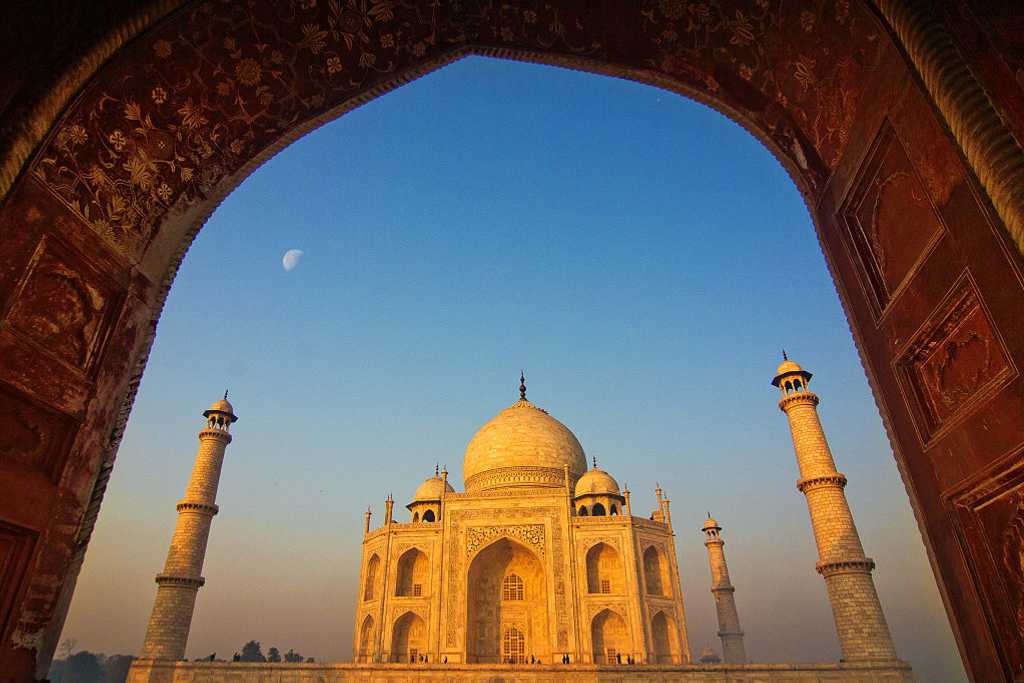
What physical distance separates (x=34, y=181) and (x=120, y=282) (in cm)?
85

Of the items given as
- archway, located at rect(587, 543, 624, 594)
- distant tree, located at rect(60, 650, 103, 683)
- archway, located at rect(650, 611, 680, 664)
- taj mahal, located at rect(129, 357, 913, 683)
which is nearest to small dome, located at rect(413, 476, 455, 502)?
taj mahal, located at rect(129, 357, 913, 683)

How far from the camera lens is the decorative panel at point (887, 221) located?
3.15m

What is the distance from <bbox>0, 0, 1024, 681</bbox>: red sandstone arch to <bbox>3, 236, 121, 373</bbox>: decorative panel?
0.04 feet

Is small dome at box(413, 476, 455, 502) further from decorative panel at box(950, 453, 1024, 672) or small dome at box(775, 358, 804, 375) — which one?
decorative panel at box(950, 453, 1024, 672)

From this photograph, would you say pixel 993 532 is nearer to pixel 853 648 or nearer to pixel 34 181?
pixel 34 181

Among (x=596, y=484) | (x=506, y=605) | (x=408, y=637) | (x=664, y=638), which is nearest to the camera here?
(x=664, y=638)

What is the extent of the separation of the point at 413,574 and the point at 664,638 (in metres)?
9.42

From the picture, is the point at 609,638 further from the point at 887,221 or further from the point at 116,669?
the point at 116,669

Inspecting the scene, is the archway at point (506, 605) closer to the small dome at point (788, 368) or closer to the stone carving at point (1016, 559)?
the small dome at point (788, 368)

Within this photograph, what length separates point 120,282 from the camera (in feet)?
13.2

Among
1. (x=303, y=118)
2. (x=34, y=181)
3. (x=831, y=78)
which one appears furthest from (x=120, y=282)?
(x=831, y=78)

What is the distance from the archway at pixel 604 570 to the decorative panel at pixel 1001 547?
19.9m

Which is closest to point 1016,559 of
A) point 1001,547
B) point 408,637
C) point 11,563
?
point 1001,547

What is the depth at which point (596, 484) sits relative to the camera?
83.6 feet
